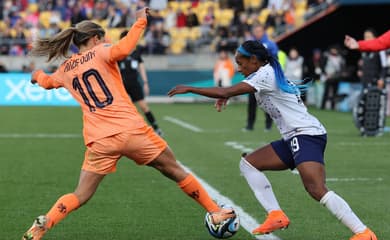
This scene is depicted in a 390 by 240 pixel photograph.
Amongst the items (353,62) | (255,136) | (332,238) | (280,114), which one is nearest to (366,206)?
(332,238)

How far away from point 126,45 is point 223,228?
1.75m

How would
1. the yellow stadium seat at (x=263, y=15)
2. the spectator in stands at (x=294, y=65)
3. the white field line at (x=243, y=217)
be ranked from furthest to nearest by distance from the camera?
the yellow stadium seat at (x=263, y=15) → the spectator in stands at (x=294, y=65) → the white field line at (x=243, y=217)

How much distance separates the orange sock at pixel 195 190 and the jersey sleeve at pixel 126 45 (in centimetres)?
121

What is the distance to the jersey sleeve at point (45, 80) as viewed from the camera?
7598 millimetres

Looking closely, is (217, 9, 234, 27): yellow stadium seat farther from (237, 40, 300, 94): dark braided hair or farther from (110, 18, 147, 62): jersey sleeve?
(110, 18, 147, 62): jersey sleeve

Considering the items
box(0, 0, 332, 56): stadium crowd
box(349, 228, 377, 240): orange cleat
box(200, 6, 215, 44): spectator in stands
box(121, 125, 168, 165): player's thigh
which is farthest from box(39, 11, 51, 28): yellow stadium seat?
box(349, 228, 377, 240): orange cleat

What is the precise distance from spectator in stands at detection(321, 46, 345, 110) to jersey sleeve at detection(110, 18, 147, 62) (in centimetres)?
2259

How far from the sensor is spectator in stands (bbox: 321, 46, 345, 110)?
1172 inches

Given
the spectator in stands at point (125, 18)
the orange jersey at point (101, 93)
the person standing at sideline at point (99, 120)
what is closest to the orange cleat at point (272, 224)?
the person standing at sideline at point (99, 120)

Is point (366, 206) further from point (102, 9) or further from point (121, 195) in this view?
point (102, 9)

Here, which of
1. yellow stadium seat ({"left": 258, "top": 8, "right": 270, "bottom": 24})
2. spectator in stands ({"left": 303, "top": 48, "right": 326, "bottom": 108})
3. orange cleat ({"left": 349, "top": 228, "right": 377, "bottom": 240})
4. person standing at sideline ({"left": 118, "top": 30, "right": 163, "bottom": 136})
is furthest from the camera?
yellow stadium seat ({"left": 258, "top": 8, "right": 270, "bottom": 24})

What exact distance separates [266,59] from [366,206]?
265 cm

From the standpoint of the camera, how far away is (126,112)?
23.9ft

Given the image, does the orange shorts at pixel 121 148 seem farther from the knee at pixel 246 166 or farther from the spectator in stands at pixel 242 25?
the spectator in stands at pixel 242 25
